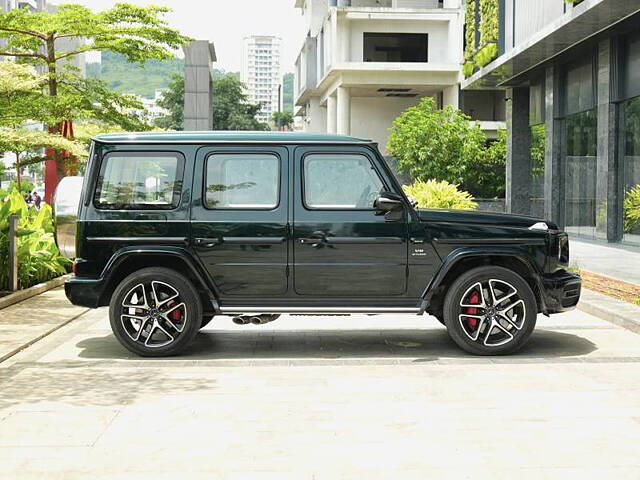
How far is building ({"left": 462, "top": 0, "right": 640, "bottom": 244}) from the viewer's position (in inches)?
911

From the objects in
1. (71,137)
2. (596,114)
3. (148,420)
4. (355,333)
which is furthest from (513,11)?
(148,420)

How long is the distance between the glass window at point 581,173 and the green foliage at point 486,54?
2.92 m

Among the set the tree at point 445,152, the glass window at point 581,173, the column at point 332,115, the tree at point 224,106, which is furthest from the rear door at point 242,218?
the tree at point 224,106

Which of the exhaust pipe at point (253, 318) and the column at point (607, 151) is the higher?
the column at point (607, 151)

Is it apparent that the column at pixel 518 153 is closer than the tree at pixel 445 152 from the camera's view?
Yes

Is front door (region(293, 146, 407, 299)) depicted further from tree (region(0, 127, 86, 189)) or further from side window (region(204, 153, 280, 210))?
tree (region(0, 127, 86, 189))

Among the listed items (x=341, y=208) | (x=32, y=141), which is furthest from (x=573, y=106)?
(x=341, y=208)

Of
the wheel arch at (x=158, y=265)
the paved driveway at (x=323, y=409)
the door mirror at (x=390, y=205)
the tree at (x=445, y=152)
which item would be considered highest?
the tree at (x=445, y=152)

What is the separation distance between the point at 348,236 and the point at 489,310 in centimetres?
143

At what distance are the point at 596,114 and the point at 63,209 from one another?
1965 centimetres

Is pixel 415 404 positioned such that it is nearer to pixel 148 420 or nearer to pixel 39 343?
pixel 148 420

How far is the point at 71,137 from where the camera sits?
18.9m

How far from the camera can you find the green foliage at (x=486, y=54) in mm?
28484

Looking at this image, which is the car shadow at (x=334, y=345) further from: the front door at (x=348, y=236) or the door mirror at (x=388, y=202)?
the door mirror at (x=388, y=202)
